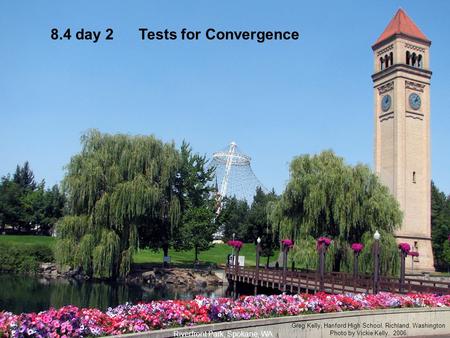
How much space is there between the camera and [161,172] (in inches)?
1629

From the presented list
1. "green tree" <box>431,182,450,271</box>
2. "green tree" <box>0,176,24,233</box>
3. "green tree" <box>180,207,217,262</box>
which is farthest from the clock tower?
"green tree" <box>0,176,24,233</box>

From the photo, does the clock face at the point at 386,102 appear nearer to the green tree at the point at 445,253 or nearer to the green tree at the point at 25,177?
the green tree at the point at 445,253

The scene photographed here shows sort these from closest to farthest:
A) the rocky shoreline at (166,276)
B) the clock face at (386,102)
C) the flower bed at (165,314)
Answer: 1. the flower bed at (165,314)
2. the rocky shoreline at (166,276)
3. the clock face at (386,102)

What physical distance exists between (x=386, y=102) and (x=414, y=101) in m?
2.81

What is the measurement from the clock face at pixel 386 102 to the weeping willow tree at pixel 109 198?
25950 mm

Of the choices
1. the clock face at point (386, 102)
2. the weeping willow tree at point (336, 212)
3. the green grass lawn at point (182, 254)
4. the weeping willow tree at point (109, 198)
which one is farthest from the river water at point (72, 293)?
the clock face at point (386, 102)

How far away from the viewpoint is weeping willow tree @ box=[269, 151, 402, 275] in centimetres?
3388

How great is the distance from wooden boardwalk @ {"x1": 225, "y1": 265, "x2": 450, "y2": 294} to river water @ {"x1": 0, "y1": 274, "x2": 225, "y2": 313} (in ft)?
8.53

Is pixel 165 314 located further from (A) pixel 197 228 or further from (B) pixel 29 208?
(B) pixel 29 208

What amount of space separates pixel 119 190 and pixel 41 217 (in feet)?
137

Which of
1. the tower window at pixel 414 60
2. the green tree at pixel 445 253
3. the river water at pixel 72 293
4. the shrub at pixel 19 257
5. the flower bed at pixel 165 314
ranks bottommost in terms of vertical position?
the river water at pixel 72 293

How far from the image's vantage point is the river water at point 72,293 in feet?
83.7

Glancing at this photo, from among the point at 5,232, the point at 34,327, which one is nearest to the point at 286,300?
the point at 34,327

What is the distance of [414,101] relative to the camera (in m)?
54.4
